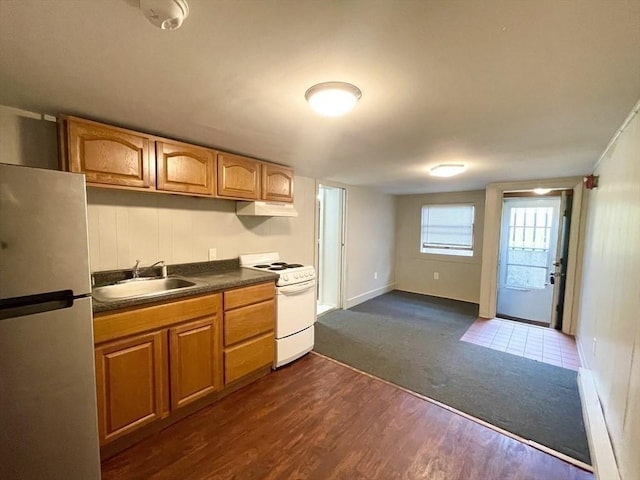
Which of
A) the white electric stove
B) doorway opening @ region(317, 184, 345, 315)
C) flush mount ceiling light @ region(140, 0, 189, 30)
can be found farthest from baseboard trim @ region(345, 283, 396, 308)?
flush mount ceiling light @ region(140, 0, 189, 30)

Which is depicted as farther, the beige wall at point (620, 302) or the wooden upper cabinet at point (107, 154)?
the wooden upper cabinet at point (107, 154)

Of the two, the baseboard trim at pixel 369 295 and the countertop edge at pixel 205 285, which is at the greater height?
the countertop edge at pixel 205 285

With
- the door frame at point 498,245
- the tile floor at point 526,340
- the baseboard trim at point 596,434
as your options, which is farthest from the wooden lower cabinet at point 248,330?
the door frame at point 498,245

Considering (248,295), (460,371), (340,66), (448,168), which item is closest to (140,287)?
(248,295)

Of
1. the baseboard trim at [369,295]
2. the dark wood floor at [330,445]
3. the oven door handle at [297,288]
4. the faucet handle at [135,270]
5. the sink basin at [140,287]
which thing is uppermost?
the faucet handle at [135,270]

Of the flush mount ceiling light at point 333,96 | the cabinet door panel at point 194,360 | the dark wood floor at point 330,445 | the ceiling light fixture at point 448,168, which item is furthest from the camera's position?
the ceiling light fixture at point 448,168

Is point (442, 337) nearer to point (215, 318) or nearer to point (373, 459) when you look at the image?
point (373, 459)

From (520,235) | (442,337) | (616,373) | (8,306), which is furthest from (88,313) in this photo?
(520,235)

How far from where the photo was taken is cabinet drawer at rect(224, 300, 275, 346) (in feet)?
7.38

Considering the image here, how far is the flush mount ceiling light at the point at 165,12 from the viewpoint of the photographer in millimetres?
807

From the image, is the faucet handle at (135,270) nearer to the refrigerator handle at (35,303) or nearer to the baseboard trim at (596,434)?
the refrigerator handle at (35,303)

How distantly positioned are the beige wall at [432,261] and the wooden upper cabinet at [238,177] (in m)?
4.05

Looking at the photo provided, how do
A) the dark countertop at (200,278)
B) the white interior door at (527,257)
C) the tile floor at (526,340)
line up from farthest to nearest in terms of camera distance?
the white interior door at (527,257)
the tile floor at (526,340)
the dark countertop at (200,278)

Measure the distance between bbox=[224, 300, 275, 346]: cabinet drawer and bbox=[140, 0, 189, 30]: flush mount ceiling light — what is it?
1877mm
